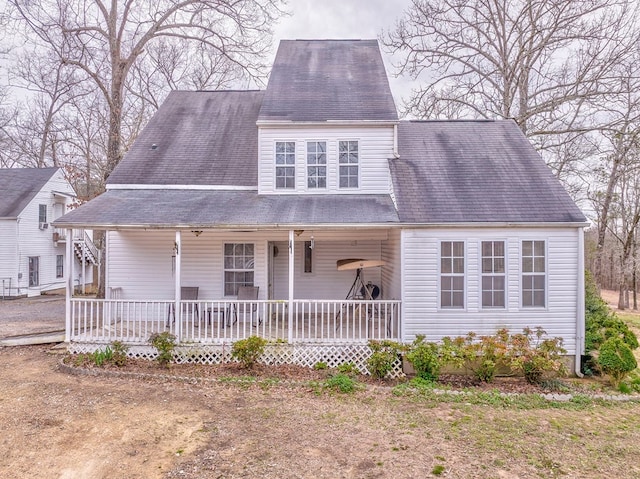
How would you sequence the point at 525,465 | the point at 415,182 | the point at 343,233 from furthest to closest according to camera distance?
the point at 343,233 → the point at 415,182 → the point at 525,465

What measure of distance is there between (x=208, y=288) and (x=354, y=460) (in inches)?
266

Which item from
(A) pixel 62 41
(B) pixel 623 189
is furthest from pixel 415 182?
(B) pixel 623 189

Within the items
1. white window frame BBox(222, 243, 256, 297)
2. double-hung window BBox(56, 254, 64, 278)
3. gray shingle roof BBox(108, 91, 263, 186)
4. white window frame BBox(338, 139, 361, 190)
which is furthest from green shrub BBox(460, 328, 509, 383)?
double-hung window BBox(56, 254, 64, 278)

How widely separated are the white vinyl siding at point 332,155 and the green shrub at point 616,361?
5977mm

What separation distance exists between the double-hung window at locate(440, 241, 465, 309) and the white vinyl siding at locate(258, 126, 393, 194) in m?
2.44

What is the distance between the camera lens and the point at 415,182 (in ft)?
30.6

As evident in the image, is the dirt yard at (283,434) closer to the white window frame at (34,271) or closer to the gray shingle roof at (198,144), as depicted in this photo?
the gray shingle roof at (198,144)

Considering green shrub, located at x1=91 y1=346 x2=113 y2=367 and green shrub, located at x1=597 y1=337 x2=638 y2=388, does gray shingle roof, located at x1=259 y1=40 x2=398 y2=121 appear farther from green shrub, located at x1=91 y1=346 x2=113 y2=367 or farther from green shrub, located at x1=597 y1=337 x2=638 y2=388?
green shrub, located at x1=597 y1=337 x2=638 y2=388

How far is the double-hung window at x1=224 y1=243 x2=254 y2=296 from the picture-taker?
1038cm

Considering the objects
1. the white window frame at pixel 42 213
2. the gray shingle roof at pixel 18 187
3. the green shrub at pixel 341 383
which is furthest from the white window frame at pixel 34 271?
the green shrub at pixel 341 383

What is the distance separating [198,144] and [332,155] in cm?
453

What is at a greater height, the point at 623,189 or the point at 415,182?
the point at 623,189

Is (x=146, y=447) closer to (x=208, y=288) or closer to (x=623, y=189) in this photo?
(x=208, y=288)

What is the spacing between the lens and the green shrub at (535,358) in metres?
7.36
